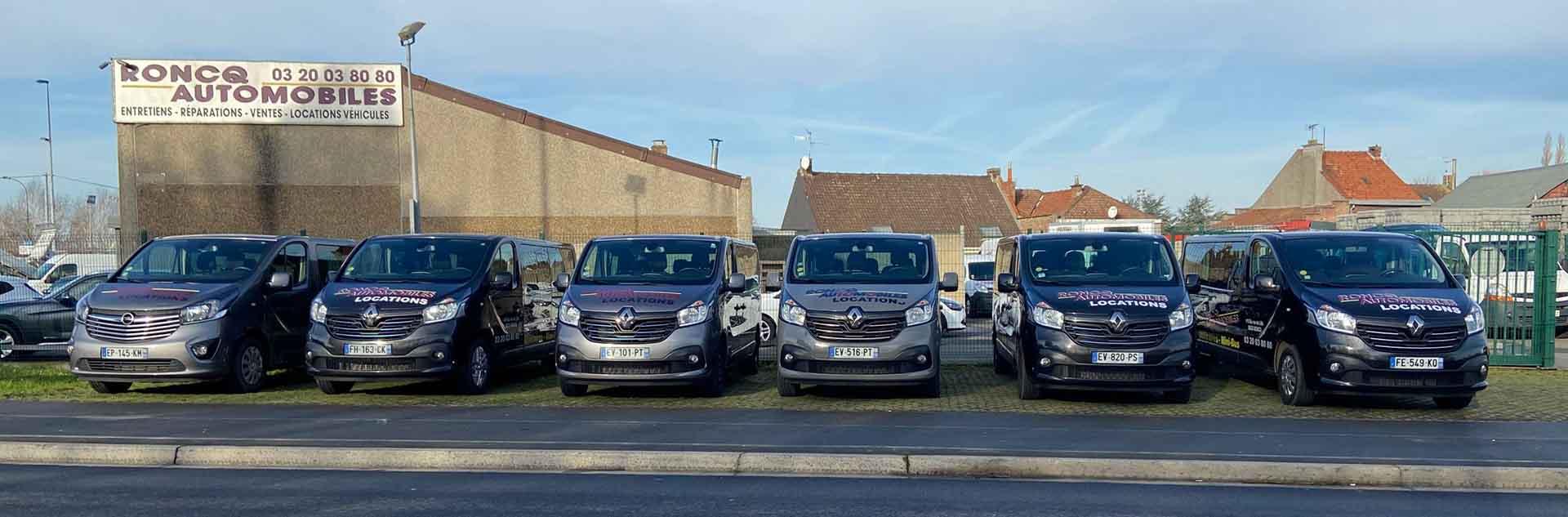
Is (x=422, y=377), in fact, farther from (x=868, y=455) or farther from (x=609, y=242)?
(x=868, y=455)

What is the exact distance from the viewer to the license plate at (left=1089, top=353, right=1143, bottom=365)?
36.8 feet

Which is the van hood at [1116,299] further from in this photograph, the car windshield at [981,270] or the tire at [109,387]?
the car windshield at [981,270]

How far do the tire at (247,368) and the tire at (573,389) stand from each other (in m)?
3.44

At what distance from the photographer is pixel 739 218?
103 feet

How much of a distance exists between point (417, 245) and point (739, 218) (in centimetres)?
1863

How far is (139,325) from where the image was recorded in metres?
11.9

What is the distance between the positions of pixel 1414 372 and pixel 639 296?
7.63m

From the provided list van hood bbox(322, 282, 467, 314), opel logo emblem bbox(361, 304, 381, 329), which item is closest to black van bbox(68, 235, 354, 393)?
van hood bbox(322, 282, 467, 314)

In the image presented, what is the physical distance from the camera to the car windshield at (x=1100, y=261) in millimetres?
12219

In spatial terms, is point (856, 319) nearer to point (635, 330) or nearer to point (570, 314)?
point (635, 330)

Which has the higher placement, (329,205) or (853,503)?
(329,205)

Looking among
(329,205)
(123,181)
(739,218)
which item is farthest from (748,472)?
(123,181)

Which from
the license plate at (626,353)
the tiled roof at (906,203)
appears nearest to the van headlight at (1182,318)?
the license plate at (626,353)

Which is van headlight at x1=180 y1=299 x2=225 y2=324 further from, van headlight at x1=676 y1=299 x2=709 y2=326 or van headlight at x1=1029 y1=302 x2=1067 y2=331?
van headlight at x1=1029 y1=302 x2=1067 y2=331
